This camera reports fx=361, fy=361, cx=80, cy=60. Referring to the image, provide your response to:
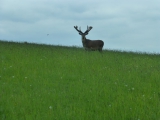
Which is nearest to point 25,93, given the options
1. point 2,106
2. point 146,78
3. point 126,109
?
point 2,106

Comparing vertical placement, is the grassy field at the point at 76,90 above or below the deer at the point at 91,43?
below

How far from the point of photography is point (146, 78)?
46.1ft

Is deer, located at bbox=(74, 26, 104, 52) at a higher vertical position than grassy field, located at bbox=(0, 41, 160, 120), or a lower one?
higher

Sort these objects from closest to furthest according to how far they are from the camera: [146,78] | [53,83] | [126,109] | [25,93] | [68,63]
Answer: [126,109], [25,93], [53,83], [146,78], [68,63]

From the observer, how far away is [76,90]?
38.3ft

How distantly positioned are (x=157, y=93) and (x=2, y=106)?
197 inches

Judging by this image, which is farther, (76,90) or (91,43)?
(91,43)

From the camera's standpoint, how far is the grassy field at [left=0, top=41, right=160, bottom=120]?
9.52 m

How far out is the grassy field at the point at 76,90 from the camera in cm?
952

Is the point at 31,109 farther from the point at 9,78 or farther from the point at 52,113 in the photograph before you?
the point at 9,78

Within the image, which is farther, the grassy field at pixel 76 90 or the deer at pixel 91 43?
the deer at pixel 91 43

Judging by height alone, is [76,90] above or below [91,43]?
below

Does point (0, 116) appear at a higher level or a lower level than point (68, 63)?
lower

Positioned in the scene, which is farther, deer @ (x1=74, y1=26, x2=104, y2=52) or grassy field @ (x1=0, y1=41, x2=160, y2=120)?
deer @ (x1=74, y1=26, x2=104, y2=52)
